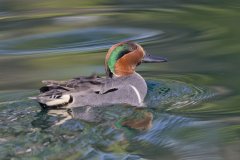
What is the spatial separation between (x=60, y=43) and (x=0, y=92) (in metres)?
2.56

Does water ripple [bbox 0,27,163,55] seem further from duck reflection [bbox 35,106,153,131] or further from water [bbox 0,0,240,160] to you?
duck reflection [bbox 35,106,153,131]

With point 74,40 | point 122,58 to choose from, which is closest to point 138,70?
point 122,58

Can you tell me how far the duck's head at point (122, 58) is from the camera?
8.51 metres

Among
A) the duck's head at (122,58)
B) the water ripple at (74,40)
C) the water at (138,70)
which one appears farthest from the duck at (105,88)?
the water ripple at (74,40)

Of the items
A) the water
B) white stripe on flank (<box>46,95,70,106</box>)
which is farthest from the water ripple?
white stripe on flank (<box>46,95,70,106</box>)

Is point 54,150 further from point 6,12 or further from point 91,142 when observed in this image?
point 6,12

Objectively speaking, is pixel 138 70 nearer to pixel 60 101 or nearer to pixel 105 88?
pixel 105 88

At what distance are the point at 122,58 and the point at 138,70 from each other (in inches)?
44.0

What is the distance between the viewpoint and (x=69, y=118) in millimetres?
7609

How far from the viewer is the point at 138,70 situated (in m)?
9.65

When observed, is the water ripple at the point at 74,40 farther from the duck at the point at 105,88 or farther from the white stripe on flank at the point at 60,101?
the white stripe on flank at the point at 60,101

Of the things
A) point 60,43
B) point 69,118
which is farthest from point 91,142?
point 60,43

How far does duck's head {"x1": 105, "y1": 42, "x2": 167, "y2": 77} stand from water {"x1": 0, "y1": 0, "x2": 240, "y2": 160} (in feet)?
1.12

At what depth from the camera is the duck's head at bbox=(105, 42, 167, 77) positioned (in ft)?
27.9
